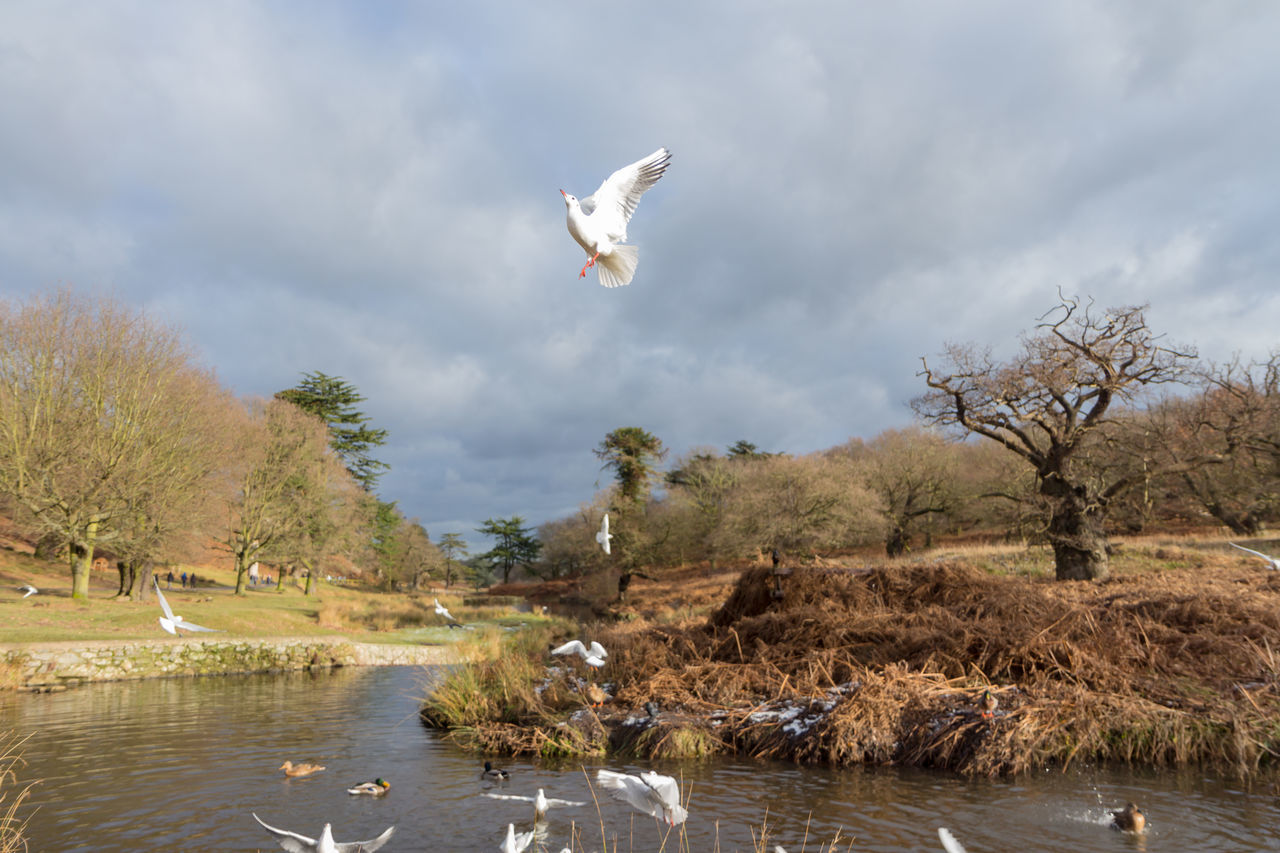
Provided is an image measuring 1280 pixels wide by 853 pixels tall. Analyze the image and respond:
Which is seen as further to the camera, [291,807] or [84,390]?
[84,390]

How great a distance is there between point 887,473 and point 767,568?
123ft

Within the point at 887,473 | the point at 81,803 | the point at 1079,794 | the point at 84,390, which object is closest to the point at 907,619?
the point at 1079,794

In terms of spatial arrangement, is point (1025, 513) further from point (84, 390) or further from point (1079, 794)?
point (84, 390)

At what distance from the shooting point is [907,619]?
12844 mm

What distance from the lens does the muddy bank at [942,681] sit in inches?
374

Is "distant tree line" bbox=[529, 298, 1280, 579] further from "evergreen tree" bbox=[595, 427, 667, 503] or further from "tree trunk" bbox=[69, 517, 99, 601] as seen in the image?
"tree trunk" bbox=[69, 517, 99, 601]

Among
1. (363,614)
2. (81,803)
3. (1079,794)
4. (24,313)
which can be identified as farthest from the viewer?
(363,614)

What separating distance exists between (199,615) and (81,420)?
9.91 metres

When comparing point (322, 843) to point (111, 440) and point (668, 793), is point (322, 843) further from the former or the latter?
point (111, 440)

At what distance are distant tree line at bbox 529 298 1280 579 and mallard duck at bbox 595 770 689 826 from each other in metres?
18.3

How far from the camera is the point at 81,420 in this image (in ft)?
98.1

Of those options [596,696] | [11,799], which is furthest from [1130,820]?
[11,799]

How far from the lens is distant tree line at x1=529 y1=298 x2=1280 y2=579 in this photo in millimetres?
20406

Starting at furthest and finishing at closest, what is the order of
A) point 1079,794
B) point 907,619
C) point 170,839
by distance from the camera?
point 907,619 < point 1079,794 < point 170,839
